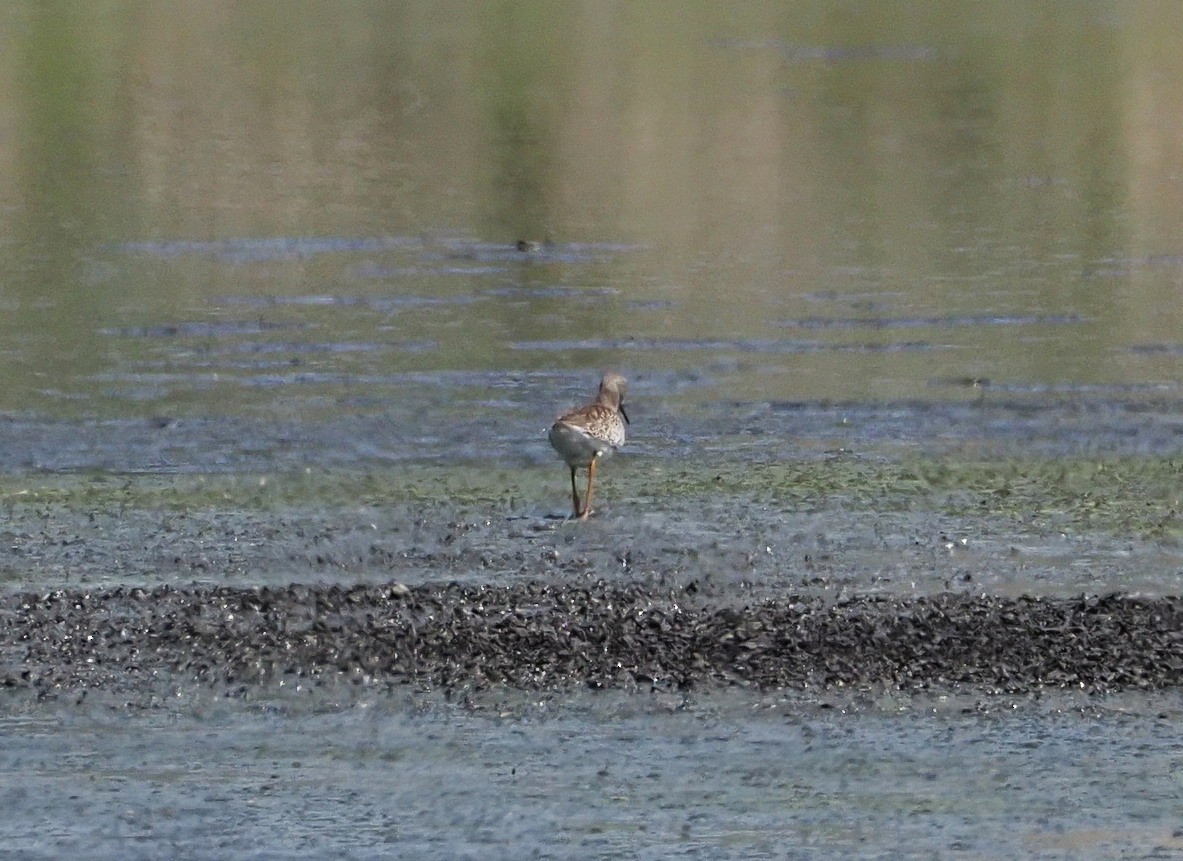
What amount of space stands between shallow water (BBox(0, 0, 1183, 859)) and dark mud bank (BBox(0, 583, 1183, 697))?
0.33 metres

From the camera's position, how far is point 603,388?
1419cm

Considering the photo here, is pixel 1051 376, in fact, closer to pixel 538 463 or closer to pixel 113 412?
pixel 538 463

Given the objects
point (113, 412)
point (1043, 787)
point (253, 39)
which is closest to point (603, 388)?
point (113, 412)

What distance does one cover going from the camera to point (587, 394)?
15.9 meters

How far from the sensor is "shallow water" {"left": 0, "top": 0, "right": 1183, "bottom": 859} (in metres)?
7.81

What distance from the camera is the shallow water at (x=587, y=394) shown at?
307 inches

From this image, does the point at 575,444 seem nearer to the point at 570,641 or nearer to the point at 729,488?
the point at 729,488

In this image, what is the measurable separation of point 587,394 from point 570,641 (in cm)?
659

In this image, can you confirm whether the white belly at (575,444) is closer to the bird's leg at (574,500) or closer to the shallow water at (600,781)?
the bird's leg at (574,500)

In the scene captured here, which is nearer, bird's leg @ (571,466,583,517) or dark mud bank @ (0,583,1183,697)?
dark mud bank @ (0,583,1183,697)

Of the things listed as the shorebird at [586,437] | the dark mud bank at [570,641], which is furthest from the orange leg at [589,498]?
the dark mud bank at [570,641]

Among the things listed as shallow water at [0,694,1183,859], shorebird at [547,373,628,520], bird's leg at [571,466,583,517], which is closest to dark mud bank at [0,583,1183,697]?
shallow water at [0,694,1183,859]

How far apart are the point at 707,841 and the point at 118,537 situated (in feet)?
17.0

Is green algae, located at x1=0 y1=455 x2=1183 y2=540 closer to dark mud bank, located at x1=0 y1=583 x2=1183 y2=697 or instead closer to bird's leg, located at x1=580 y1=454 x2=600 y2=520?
bird's leg, located at x1=580 y1=454 x2=600 y2=520
